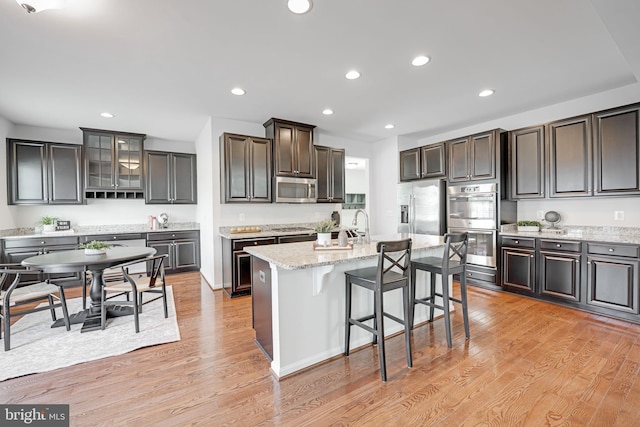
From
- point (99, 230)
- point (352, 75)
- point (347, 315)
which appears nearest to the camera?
point (347, 315)

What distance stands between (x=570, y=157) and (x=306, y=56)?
364cm

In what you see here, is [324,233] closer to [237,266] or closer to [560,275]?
[237,266]

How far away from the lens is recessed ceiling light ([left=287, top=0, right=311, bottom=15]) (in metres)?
1.98

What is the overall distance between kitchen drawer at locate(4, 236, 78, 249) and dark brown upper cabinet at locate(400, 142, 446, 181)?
234 inches

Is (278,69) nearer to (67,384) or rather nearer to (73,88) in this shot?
(73,88)

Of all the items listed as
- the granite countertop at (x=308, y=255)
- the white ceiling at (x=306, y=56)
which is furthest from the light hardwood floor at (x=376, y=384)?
the white ceiling at (x=306, y=56)

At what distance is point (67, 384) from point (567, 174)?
5.70 metres

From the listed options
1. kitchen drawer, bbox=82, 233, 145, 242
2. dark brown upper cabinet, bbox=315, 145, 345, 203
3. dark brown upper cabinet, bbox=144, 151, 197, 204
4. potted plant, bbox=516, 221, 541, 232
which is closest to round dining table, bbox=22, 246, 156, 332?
kitchen drawer, bbox=82, 233, 145, 242

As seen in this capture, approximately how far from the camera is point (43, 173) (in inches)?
186

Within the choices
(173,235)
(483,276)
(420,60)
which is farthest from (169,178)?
(483,276)

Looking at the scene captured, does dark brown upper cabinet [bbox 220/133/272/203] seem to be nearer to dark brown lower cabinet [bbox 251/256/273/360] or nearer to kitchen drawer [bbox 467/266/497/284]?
dark brown lower cabinet [bbox 251/256/273/360]

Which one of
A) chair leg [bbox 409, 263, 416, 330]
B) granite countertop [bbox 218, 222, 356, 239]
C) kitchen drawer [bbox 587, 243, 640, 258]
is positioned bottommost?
chair leg [bbox 409, 263, 416, 330]

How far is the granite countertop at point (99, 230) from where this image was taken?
14.9ft

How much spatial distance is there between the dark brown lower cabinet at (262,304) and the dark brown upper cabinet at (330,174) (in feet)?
9.17
